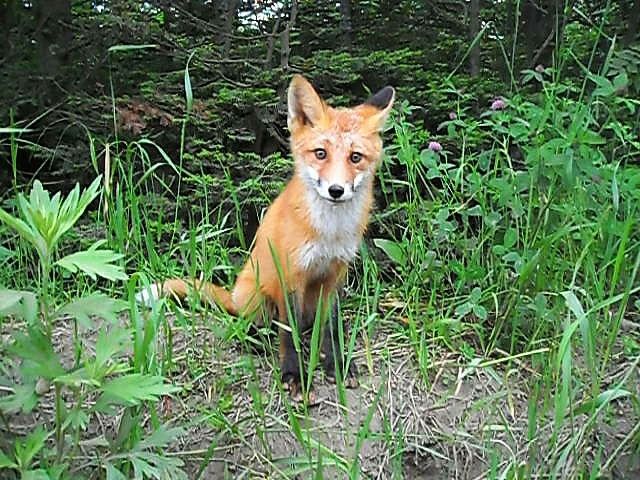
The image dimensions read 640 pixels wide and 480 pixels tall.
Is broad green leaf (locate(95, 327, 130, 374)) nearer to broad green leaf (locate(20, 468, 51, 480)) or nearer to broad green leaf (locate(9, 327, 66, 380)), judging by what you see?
broad green leaf (locate(9, 327, 66, 380))

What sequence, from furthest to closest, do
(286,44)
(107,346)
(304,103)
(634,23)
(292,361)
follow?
(286,44) → (634,23) → (304,103) → (292,361) → (107,346)

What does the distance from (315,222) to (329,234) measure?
0.07 meters

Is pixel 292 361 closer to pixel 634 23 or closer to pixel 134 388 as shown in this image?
pixel 134 388

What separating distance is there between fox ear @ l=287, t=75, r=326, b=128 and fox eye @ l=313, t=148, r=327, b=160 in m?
0.14

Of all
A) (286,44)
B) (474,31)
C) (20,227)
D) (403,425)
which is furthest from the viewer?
(474,31)

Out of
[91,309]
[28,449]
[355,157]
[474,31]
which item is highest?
[474,31]

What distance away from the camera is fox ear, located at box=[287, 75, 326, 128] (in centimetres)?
274

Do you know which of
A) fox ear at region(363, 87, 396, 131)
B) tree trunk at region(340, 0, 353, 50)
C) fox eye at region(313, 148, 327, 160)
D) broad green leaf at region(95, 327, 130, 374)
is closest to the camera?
broad green leaf at region(95, 327, 130, 374)

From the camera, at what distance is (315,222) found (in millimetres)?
2678

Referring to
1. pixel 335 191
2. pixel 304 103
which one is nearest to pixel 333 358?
pixel 335 191

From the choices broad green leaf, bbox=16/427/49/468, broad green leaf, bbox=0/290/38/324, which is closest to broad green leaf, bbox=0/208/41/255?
broad green leaf, bbox=0/290/38/324

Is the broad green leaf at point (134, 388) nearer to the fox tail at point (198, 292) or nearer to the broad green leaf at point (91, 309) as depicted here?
the broad green leaf at point (91, 309)

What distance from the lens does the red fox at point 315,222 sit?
262 cm

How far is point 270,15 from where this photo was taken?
18.3 feet
